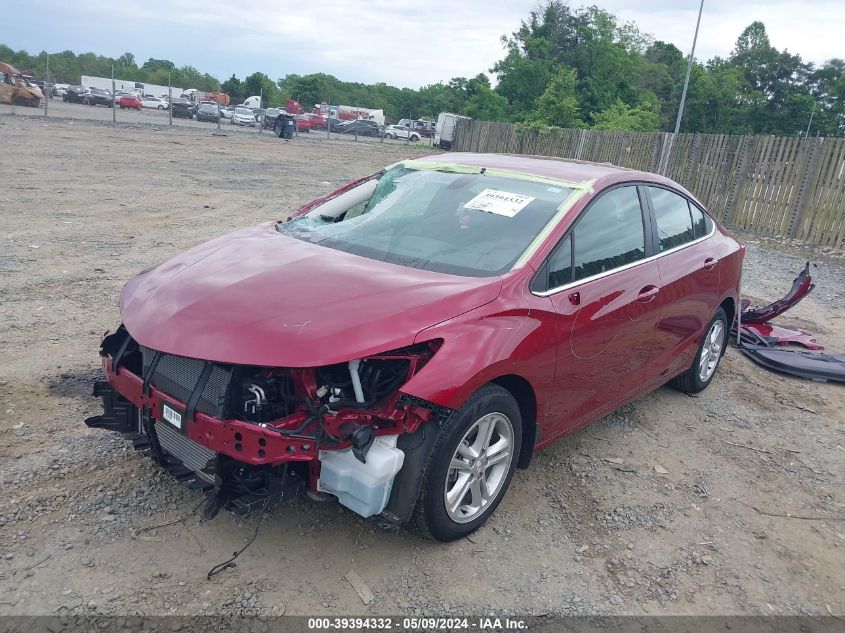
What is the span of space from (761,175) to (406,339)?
13.8 meters

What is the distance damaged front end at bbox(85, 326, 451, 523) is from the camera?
2686 mm

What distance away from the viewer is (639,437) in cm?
464

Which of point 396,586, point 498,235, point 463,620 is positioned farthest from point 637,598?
point 498,235

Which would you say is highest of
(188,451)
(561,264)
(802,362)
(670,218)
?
(670,218)

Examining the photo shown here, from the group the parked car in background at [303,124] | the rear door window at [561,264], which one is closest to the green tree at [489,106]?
the parked car in background at [303,124]

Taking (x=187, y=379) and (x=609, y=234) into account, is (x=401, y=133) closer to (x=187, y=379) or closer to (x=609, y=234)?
(x=609, y=234)

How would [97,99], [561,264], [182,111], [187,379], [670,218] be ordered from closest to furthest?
1. [187,379]
2. [561,264]
3. [670,218]
4. [182,111]
5. [97,99]

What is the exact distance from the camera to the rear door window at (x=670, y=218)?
178 inches

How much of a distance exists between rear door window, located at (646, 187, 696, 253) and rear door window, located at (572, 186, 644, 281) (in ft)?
0.81

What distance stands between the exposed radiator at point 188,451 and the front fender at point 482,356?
893mm

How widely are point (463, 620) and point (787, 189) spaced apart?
A: 1343cm

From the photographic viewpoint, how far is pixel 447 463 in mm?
2914

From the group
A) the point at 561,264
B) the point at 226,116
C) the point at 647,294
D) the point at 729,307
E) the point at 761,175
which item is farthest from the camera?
the point at 226,116

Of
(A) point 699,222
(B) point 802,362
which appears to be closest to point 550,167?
(A) point 699,222
